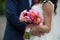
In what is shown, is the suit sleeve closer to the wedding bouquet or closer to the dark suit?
the dark suit

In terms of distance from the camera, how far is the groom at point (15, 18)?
11.5 ft

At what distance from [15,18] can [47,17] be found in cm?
41

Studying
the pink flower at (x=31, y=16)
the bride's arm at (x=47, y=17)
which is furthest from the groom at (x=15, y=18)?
the bride's arm at (x=47, y=17)

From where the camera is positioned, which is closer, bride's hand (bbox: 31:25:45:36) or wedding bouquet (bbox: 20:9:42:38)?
wedding bouquet (bbox: 20:9:42:38)

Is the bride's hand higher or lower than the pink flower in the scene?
lower

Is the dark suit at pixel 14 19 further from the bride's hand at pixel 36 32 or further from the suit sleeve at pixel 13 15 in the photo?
the bride's hand at pixel 36 32

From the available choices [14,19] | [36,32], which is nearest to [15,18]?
[14,19]

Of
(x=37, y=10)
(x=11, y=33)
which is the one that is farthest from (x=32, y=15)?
(x=11, y=33)

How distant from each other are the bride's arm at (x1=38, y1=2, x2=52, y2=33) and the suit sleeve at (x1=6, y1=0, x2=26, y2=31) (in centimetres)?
25

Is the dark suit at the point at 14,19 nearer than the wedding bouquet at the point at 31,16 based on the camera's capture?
No

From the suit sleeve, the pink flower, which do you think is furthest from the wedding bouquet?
the suit sleeve

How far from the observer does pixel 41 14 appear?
11.6ft

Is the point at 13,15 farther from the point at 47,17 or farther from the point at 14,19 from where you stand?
the point at 47,17

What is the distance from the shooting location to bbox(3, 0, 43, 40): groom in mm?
3494
